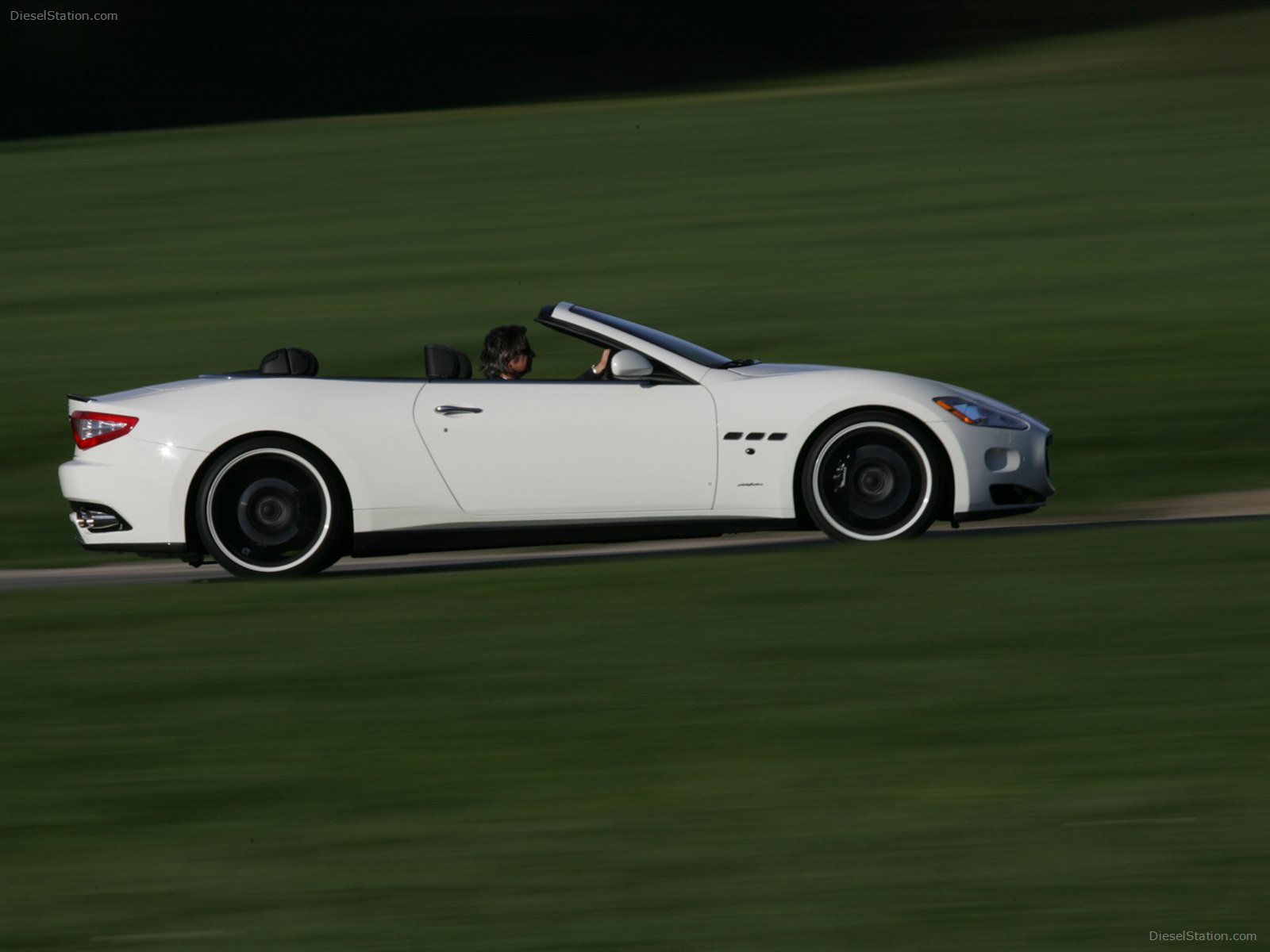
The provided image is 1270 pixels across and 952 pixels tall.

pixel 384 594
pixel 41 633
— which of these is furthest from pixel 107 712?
pixel 384 594

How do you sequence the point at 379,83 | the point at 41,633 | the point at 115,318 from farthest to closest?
the point at 379,83 < the point at 115,318 < the point at 41,633

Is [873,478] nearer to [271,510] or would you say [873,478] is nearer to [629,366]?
[629,366]

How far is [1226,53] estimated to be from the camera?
96.5 feet

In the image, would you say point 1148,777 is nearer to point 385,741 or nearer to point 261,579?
point 385,741

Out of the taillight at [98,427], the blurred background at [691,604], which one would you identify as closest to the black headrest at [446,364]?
the blurred background at [691,604]

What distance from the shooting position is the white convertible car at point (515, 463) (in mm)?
8320

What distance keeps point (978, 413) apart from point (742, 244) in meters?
10.3

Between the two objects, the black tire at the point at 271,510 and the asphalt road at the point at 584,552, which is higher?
the black tire at the point at 271,510

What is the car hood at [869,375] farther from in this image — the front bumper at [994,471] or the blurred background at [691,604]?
the blurred background at [691,604]

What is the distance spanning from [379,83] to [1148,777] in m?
28.8

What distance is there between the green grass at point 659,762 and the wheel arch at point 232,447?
444mm

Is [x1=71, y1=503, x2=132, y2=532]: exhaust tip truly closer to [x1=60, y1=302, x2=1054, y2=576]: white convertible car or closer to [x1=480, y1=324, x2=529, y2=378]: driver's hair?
[x1=60, y1=302, x2=1054, y2=576]: white convertible car

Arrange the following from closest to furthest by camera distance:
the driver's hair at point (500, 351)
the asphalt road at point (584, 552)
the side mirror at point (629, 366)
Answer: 1. the side mirror at point (629, 366)
2. the driver's hair at point (500, 351)
3. the asphalt road at point (584, 552)

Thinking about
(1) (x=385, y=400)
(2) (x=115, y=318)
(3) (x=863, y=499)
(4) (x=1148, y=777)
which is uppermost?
(2) (x=115, y=318)
